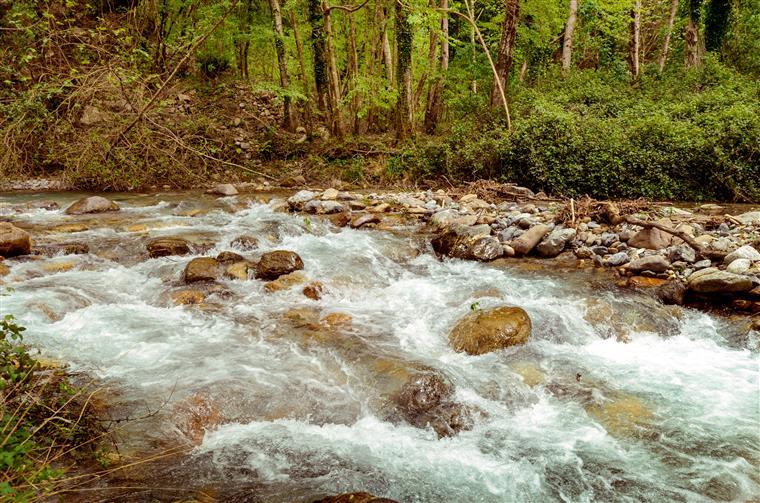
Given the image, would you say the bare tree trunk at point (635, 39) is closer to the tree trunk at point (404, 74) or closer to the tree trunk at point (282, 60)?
the tree trunk at point (404, 74)

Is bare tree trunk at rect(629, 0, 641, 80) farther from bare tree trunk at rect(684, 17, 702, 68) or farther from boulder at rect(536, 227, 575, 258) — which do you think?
boulder at rect(536, 227, 575, 258)

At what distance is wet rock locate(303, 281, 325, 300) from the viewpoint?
20.8 feet

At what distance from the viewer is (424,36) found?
51.3 feet

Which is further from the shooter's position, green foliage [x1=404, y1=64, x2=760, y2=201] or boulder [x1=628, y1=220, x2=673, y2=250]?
green foliage [x1=404, y1=64, x2=760, y2=201]

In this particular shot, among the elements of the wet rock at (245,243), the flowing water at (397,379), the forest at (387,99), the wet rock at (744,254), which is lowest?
the flowing water at (397,379)

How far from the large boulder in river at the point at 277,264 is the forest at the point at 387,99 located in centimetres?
285

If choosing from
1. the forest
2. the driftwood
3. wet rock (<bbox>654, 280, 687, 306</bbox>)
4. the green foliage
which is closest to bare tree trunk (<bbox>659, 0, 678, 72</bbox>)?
the forest

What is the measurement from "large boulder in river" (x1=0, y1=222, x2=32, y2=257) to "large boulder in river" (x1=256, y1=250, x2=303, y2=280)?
326 cm

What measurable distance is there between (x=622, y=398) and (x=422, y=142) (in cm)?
1010

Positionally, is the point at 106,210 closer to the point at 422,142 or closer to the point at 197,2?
the point at 422,142

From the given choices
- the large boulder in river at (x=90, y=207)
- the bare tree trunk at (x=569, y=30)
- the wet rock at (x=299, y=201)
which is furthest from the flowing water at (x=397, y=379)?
the bare tree trunk at (x=569, y=30)

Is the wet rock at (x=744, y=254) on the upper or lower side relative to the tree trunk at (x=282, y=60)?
lower

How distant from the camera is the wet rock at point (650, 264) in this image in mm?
6359

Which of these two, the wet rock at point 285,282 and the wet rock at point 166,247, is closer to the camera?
the wet rock at point 285,282
